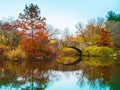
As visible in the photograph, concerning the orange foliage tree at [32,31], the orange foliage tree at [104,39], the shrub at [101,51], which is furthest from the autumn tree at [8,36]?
the orange foliage tree at [104,39]

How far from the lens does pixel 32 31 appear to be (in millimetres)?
38312

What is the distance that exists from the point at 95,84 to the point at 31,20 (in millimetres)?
22950

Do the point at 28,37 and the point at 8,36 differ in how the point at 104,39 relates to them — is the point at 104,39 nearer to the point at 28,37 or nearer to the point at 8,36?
the point at 8,36

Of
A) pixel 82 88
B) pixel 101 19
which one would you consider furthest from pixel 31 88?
pixel 101 19

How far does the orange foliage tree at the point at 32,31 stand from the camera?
3775 cm

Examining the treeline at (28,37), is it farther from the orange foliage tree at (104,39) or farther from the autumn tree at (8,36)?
the orange foliage tree at (104,39)

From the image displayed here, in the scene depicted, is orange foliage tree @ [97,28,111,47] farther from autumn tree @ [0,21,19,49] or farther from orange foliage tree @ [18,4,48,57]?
orange foliage tree @ [18,4,48,57]

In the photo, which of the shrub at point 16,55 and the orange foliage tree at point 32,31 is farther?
the orange foliage tree at point 32,31

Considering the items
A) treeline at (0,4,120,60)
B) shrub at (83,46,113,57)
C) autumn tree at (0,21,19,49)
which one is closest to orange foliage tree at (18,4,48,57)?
treeline at (0,4,120,60)

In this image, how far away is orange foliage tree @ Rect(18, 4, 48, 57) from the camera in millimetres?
37750

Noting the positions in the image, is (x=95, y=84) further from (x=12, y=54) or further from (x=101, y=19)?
(x=101, y=19)

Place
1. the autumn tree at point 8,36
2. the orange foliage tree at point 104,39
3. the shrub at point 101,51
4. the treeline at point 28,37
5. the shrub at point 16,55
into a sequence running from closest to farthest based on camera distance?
the shrub at point 16,55 → the treeline at point 28,37 → the autumn tree at point 8,36 → the shrub at point 101,51 → the orange foliage tree at point 104,39

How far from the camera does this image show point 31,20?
38.3 meters

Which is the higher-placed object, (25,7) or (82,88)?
(25,7)
